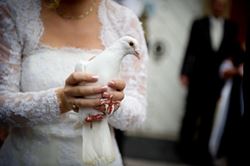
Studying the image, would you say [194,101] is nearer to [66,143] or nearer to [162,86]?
[162,86]

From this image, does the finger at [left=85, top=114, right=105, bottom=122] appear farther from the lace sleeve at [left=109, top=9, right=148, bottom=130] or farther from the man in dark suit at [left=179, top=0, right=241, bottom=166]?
the man in dark suit at [left=179, top=0, right=241, bottom=166]

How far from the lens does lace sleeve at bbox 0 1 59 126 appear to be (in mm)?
2205

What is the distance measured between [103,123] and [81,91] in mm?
189

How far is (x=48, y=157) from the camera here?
7.83 ft

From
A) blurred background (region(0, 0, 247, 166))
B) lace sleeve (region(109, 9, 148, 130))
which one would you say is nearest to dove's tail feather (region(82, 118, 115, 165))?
lace sleeve (region(109, 9, 148, 130))

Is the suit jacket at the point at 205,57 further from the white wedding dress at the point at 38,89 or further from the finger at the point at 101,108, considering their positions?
the finger at the point at 101,108

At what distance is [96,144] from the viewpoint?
212 centimetres

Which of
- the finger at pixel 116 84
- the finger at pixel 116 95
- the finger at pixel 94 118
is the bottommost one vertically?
the finger at pixel 94 118

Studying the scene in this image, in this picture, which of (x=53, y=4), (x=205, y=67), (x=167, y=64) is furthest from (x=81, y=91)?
(x=167, y=64)

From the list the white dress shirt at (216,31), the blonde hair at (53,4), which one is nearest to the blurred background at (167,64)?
the white dress shirt at (216,31)

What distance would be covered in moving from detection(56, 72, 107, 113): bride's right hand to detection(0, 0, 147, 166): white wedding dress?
0.49ft

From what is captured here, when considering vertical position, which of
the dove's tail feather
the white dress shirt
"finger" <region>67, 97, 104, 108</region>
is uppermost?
the white dress shirt

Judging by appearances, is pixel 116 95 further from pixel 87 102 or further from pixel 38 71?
pixel 38 71

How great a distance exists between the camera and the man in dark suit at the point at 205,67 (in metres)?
6.57
